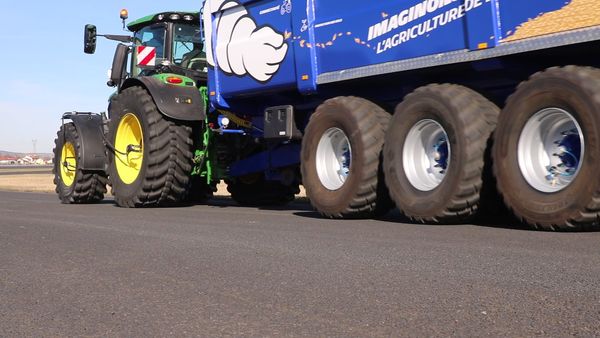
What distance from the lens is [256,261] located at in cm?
476

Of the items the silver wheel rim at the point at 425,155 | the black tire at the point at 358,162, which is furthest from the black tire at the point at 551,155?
the black tire at the point at 358,162

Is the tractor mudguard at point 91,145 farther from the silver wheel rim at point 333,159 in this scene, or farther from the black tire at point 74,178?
the silver wheel rim at point 333,159

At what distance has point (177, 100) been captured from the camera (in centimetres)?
1012

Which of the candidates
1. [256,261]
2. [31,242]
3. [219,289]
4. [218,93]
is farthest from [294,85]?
[219,289]

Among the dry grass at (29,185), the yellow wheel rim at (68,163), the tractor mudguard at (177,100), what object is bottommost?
the dry grass at (29,185)

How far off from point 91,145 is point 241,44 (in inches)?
157

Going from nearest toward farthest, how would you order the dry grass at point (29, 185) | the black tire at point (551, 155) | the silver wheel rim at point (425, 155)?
the black tire at point (551, 155) → the silver wheel rim at point (425, 155) → the dry grass at point (29, 185)

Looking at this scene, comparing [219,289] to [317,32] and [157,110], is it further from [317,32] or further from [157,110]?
[157,110]

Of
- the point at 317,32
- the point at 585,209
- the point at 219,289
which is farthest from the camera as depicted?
the point at 317,32

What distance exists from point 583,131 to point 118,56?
25.0 ft

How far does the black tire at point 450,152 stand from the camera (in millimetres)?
6609

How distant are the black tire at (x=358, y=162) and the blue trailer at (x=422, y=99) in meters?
0.02

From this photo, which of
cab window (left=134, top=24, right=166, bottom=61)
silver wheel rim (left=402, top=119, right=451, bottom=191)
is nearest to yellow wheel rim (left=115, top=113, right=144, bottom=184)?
cab window (left=134, top=24, right=166, bottom=61)

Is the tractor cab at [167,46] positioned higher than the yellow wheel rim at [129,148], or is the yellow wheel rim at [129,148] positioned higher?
the tractor cab at [167,46]
